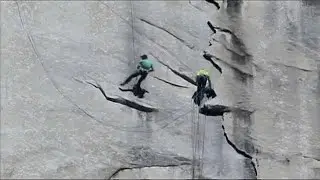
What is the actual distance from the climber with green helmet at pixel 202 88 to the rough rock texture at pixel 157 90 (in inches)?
9.0

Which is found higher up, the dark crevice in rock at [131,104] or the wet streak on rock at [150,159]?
the dark crevice in rock at [131,104]

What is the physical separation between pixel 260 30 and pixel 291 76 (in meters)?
1.38

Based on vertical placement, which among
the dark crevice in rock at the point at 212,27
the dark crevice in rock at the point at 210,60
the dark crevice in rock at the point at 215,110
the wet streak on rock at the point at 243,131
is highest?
the dark crevice in rock at the point at 212,27

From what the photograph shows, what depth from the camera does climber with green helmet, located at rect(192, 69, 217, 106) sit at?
1850 cm

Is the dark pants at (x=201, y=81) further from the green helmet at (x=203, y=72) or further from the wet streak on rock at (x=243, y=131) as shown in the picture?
the wet streak on rock at (x=243, y=131)

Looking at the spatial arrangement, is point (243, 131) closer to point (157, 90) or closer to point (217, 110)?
point (217, 110)

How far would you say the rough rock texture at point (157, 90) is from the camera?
57.6ft

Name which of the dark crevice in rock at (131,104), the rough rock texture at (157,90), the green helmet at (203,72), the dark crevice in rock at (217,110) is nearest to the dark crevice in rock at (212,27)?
the rough rock texture at (157,90)

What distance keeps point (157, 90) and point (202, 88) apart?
38.9 inches

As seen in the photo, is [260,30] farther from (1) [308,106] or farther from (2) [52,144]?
(2) [52,144]

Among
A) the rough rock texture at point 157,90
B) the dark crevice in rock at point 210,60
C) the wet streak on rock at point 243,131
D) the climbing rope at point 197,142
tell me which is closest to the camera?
the climbing rope at point 197,142

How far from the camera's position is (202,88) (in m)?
18.6

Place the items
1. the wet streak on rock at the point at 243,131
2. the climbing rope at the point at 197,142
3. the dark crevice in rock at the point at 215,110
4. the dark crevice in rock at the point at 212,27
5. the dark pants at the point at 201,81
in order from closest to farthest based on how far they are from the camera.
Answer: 1. the climbing rope at the point at 197,142
2. the wet streak on rock at the point at 243,131
3. the dark crevice in rock at the point at 215,110
4. the dark pants at the point at 201,81
5. the dark crevice in rock at the point at 212,27

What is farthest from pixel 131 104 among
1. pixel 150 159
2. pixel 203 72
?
pixel 203 72
